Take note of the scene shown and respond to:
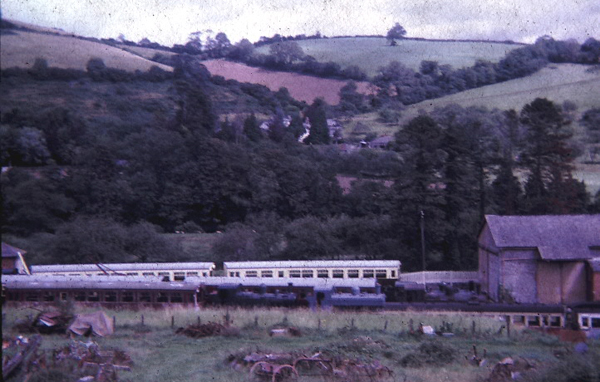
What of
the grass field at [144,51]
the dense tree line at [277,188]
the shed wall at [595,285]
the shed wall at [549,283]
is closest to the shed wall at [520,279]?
the shed wall at [549,283]

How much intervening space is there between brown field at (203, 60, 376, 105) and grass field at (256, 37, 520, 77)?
8.18ft

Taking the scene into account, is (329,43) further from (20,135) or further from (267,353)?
(267,353)

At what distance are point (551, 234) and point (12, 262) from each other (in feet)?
63.4

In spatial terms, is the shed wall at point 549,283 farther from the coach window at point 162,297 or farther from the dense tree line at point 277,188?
the coach window at point 162,297

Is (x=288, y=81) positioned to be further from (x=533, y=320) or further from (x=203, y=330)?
(x=203, y=330)

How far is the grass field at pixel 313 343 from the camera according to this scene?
905 cm

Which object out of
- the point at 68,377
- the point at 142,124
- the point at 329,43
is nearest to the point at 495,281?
the point at 68,377

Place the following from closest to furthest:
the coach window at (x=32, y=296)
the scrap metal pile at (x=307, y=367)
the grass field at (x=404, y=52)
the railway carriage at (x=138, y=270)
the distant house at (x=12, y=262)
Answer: the scrap metal pile at (x=307, y=367)
the coach window at (x=32, y=296)
the distant house at (x=12, y=262)
the railway carriage at (x=138, y=270)
the grass field at (x=404, y=52)

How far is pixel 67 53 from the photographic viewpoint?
40.2 meters

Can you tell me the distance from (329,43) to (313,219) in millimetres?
35025

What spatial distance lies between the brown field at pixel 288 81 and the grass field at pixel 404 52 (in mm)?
2492

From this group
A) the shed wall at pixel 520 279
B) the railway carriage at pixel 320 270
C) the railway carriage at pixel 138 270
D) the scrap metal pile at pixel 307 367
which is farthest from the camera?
the railway carriage at pixel 320 270

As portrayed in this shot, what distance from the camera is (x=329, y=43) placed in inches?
2250

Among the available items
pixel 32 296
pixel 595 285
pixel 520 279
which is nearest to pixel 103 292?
pixel 32 296
